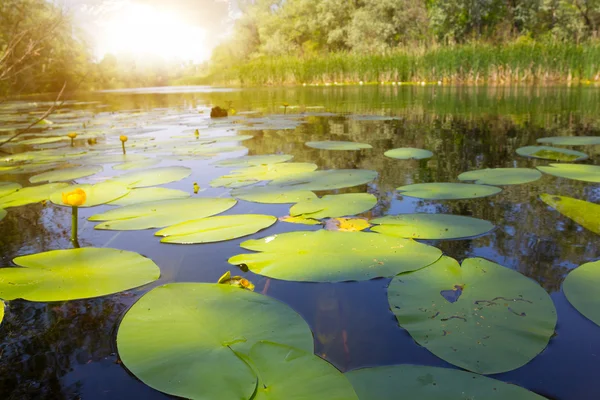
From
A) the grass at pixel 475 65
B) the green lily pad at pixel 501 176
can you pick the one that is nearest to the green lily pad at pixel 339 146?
the green lily pad at pixel 501 176

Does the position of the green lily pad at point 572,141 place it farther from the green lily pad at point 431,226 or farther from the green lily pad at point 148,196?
the green lily pad at point 148,196

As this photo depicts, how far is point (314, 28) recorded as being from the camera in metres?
23.0

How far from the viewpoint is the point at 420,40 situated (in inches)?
613

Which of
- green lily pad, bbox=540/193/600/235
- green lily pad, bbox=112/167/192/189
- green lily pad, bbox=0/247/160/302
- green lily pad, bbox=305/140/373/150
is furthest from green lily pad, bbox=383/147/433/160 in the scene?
green lily pad, bbox=0/247/160/302

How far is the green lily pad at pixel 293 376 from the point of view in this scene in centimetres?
48

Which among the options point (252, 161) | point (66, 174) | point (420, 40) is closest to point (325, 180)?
point (252, 161)

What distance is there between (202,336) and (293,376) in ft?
0.61

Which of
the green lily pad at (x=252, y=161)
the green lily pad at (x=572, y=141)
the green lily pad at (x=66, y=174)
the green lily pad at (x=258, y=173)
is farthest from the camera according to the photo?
the green lily pad at (x=572, y=141)

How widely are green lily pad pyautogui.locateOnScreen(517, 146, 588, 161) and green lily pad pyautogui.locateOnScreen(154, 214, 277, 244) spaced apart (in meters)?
1.59

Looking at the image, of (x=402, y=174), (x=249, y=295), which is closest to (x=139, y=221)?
(x=249, y=295)

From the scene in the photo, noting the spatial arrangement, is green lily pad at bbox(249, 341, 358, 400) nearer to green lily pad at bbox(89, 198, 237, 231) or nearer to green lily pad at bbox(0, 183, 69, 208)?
green lily pad at bbox(89, 198, 237, 231)

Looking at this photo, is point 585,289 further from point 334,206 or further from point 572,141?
point 572,141

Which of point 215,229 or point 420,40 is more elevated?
point 420,40

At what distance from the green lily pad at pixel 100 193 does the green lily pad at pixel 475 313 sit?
1169 millimetres
